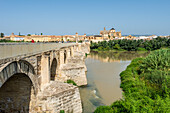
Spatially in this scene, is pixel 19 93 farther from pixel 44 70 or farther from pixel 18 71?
pixel 18 71

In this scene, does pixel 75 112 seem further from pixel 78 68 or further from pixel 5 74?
pixel 78 68

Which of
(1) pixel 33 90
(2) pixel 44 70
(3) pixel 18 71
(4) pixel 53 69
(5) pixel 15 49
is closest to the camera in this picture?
(5) pixel 15 49

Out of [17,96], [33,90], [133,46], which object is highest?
[133,46]

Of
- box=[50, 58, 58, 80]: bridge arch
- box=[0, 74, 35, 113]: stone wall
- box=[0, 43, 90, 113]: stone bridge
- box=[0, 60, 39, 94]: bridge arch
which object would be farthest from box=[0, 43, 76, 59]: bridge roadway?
box=[50, 58, 58, 80]: bridge arch

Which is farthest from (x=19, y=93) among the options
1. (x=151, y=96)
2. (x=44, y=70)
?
(x=151, y=96)

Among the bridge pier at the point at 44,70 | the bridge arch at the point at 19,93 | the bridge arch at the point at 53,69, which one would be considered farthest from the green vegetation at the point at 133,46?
the bridge arch at the point at 19,93

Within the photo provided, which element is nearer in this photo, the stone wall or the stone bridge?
the stone bridge

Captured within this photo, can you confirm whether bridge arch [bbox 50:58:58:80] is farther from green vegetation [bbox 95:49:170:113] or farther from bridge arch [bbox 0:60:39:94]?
green vegetation [bbox 95:49:170:113]

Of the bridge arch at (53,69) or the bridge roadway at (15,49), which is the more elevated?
the bridge roadway at (15,49)

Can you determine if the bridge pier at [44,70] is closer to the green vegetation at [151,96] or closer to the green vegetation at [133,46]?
the green vegetation at [151,96]

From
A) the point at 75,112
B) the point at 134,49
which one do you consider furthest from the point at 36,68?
the point at 134,49

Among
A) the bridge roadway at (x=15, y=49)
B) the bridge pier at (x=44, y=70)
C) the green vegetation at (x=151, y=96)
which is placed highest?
the bridge roadway at (x=15, y=49)

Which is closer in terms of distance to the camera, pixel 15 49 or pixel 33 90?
pixel 15 49

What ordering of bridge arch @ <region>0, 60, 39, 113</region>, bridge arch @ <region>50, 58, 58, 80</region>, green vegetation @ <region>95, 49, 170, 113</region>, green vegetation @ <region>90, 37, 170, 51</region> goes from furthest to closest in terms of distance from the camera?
1. green vegetation @ <region>90, 37, 170, 51</region>
2. bridge arch @ <region>50, 58, 58, 80</region>
3. bridge arch @ <region>0, 60, 39, 113</region>
4. green vegetation @ <region>95, 49, 170, 113</region>
